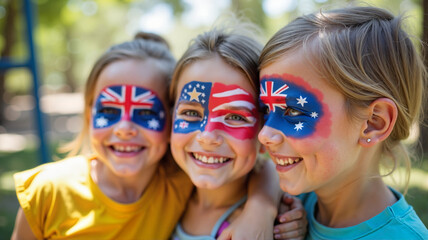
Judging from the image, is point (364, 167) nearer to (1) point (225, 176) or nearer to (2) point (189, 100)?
(1) point (225, 176)

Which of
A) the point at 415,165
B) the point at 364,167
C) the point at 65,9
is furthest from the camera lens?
the point at 65,9

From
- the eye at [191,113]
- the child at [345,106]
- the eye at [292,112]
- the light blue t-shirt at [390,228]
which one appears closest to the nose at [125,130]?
the eye at [191,113]

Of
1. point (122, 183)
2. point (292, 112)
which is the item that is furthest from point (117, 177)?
point (292, 112)

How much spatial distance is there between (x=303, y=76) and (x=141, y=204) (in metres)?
1.39

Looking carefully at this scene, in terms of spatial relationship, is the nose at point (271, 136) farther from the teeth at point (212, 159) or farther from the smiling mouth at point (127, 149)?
the smiling mouth at point (127, 149)

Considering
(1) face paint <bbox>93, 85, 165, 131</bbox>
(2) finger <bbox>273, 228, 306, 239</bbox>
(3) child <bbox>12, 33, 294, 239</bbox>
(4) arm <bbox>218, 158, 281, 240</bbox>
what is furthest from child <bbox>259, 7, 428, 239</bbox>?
(1) face paint <bbox>93, 85, 165, 131</bbox>

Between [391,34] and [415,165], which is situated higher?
[391,34]

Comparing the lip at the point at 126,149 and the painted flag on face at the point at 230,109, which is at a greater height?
the painted flag on face at the point at 230,109

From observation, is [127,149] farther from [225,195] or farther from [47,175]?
[225,195]

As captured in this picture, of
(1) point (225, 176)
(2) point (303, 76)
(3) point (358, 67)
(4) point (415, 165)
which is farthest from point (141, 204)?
(4) point (415, 165)

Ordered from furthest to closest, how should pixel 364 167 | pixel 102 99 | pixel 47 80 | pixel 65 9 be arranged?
pixel 47 80 < pixel 65 9 < pixel 102 99 < pixel 364 167

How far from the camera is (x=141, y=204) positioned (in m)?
2.51

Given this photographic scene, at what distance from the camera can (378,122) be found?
1.87m

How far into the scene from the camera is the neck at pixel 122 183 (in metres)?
2.54
